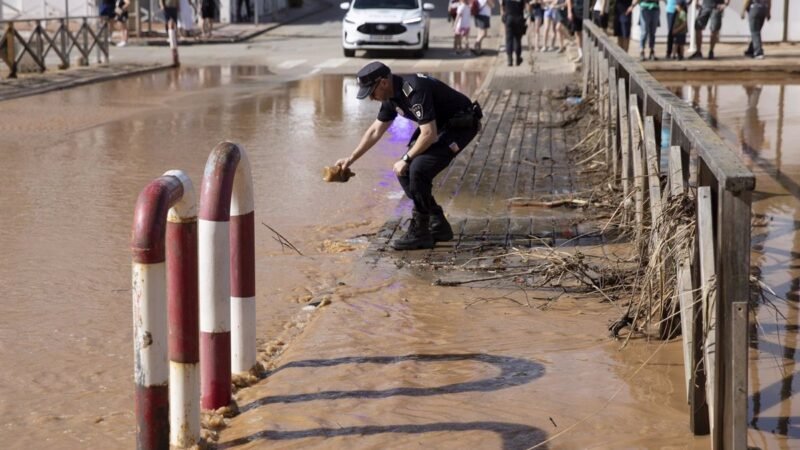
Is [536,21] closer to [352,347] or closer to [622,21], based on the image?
[622,21]

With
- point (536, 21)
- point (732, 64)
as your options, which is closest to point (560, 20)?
point (536, 21)

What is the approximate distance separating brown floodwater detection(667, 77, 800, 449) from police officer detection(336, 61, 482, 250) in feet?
6.88

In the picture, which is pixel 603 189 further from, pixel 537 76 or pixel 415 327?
pixel 537 76

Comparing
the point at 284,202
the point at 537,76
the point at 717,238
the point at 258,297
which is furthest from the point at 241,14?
the point at 717,238

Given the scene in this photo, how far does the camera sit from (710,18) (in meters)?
24.2

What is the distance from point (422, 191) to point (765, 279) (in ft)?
7.54

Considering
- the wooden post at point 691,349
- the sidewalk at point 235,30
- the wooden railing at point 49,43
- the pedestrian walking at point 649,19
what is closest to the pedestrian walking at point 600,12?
the pedestrian walking at point 649,19

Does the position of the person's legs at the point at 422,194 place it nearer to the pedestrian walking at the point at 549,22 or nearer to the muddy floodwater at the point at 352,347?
the muddy floodwater at the point at 352,347

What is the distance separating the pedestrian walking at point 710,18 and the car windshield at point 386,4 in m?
7.93

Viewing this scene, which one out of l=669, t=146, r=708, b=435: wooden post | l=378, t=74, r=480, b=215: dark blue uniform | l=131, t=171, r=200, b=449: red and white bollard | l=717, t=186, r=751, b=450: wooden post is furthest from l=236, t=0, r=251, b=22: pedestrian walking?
l=717, t=186, r=751, b=450: wooden post

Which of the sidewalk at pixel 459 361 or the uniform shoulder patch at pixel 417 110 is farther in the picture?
the uniform shoulder patch at pixel 417 110

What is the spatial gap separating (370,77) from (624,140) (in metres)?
2.71

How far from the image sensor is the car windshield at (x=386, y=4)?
Answer: 97.6 ft

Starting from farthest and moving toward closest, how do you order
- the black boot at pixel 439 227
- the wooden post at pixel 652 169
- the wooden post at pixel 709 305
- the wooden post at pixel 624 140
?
the wooden post at pixel 624 140 < the black boot at pixel 439 227 < the wooden post at pixel 652 169 < the wooden post at pixel 709 305
